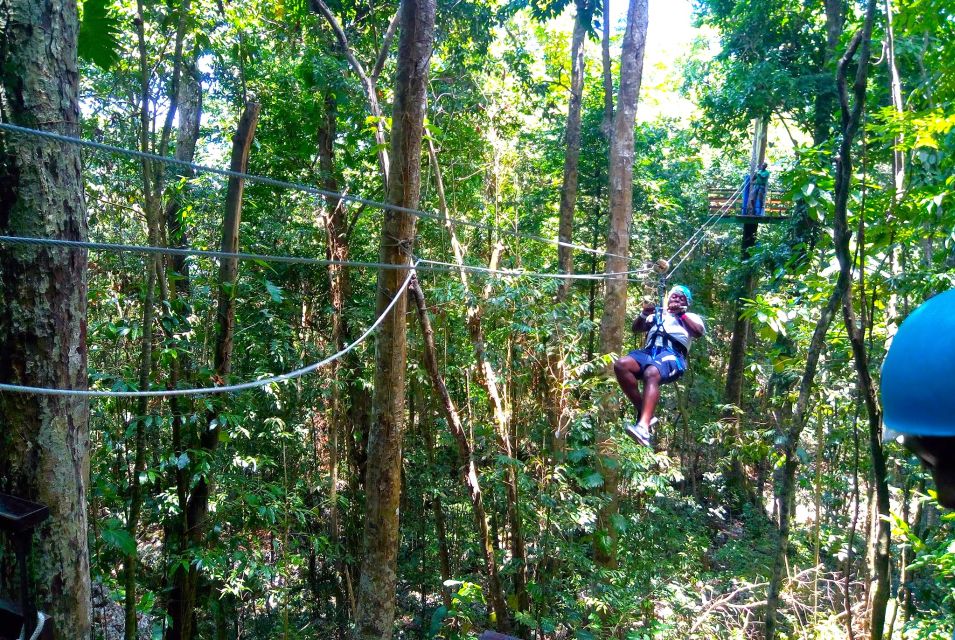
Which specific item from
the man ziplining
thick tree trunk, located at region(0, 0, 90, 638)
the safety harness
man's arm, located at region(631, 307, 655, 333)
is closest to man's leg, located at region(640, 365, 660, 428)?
the man ziplining

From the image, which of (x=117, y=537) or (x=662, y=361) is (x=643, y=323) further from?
(x=117, y=537)

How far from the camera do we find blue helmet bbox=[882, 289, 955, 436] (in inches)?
31.9

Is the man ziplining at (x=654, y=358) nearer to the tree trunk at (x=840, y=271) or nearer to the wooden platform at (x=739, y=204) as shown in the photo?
the tree trunk at (x=840, y=271)

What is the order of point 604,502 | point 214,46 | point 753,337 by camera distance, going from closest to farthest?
1. point 214,46
2. point 604,502
3. point 753,337

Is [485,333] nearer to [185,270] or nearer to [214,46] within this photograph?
[185,270]

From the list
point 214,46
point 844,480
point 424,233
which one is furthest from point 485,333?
point 844,480

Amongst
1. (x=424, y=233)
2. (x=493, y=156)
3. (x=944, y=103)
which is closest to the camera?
(x=944, y=103)

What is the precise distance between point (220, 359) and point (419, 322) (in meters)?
1.46

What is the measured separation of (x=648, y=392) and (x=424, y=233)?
3.94m

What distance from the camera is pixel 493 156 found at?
23.1 feet

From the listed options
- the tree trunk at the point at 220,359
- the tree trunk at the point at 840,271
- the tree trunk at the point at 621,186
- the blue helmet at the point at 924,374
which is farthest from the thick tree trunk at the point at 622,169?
the blue helmet at the point at 924,374

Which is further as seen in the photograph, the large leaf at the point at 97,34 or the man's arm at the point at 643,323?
the man's arm at the point at 643,323

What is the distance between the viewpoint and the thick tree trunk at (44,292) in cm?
213

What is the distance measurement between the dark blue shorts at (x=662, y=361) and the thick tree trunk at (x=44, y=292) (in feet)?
10.7
